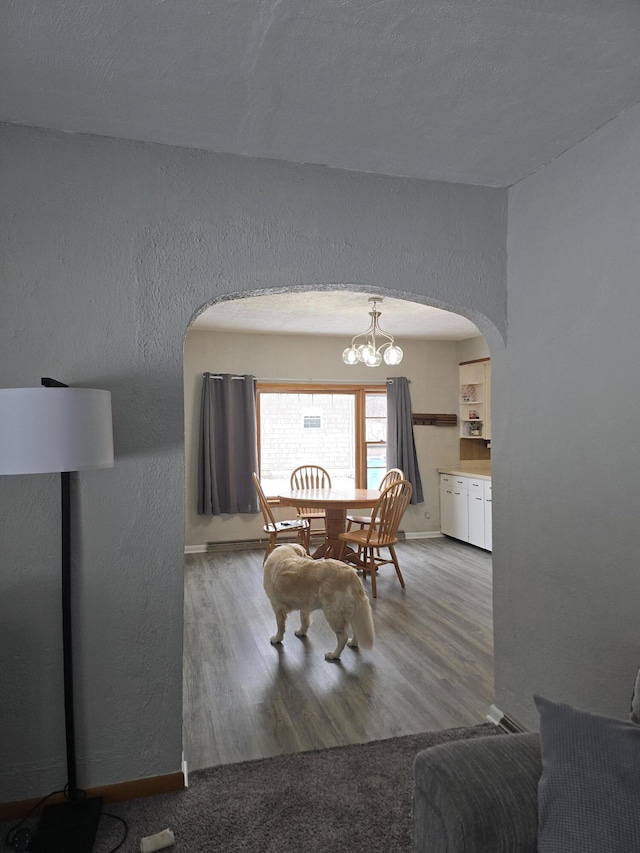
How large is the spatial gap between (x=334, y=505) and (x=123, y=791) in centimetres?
304

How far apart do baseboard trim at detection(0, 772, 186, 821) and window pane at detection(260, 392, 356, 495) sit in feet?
15.2

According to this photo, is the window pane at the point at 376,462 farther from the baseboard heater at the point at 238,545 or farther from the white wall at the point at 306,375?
the baseboard heater at the point at 238,545

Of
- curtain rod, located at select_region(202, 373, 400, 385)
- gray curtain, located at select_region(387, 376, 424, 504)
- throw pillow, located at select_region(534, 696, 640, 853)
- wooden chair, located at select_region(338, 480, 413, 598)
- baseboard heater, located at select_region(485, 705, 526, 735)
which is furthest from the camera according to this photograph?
gray curtain, located at select_region(387, 376, 424, 504)

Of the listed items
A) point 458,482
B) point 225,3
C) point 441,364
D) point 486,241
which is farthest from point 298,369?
point 225,3

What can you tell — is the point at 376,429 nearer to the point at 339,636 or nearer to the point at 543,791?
the point at 339,636

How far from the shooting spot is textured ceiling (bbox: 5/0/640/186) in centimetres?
148

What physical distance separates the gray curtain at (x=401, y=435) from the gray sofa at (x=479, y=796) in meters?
5.48

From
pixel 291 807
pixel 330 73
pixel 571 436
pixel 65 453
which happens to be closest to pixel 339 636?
pixel 291 807

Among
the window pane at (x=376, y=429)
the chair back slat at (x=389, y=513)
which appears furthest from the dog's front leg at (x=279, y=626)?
the window pane at (x=376, y=429)

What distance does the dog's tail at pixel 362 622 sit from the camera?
3.33 metres

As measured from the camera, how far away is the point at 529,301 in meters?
2.52

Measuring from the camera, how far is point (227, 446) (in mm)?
6453

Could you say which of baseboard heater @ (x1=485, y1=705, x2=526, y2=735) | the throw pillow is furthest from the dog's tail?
the throw pillow

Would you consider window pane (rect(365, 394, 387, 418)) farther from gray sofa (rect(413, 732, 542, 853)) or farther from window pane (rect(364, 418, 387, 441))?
gray sofa (rect(413, 732, 542, 853))
